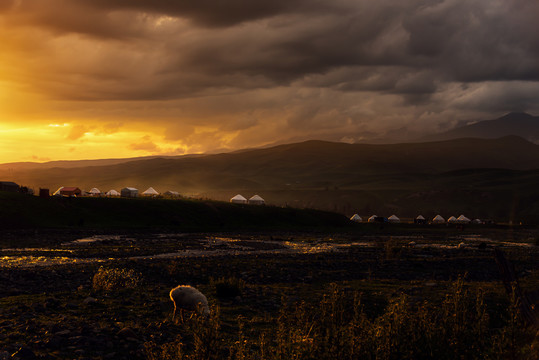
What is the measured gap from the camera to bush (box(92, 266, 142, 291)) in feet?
60.0

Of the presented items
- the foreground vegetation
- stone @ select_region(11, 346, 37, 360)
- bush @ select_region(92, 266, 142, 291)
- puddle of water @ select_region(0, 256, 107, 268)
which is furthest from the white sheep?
puddle of water @ select_region(0, 256, 107, 268)

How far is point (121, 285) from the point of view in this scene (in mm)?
19531

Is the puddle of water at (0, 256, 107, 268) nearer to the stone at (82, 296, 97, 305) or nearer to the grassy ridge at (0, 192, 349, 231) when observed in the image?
the stone at (82, 296, 97, 305)

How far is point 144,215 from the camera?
250 feet

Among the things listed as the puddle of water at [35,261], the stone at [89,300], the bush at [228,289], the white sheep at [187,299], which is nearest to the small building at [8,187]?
the puddle of water at [35,261]

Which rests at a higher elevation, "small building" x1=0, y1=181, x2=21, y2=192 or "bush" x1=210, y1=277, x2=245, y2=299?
"small building" x1=0, y1=181, x2=21, y2=192

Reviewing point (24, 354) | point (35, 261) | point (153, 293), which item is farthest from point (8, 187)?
point (24, 354)

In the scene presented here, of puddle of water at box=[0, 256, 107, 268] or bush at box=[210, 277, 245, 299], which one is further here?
puddle of water at box=[0, 256, 107, 268]

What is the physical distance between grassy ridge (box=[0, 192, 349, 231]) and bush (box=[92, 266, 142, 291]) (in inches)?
1775

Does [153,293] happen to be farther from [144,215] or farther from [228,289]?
[144,215]

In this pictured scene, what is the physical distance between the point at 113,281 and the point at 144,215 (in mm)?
58549

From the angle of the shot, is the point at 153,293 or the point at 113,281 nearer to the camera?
the point at 153,293

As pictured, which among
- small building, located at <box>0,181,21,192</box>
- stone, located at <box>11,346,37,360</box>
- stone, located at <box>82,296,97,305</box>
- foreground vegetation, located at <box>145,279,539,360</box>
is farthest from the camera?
small building, located at <box>0,181,21,192</box>

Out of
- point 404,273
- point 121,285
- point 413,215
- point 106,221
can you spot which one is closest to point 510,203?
point 413,215
